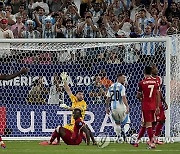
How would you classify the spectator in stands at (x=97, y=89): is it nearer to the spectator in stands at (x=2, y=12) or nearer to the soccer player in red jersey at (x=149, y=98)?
the soccer player in red jersey at (x=149, y=98)

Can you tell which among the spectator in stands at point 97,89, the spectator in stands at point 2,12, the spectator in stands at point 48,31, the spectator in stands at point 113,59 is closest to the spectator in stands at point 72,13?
the spectator in stands at point 48,31

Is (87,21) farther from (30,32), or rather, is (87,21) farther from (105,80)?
(105,80)

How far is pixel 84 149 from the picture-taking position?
1661 cm

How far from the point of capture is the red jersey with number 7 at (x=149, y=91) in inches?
685

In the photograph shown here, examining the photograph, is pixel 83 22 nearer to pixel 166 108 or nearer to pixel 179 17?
pixel 179 17

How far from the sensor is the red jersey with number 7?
57.1ft

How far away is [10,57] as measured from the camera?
2028 cm

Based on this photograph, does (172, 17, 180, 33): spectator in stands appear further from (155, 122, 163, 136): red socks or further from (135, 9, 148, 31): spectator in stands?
(155, 122, 163, 136): red socks

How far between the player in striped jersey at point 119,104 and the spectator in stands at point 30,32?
4.39m

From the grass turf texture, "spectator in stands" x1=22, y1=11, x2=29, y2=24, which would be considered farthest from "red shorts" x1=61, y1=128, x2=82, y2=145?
"spectator in stands" x1=22, y1=11, x2=29, y2=24

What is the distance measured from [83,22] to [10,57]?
3.87 metres

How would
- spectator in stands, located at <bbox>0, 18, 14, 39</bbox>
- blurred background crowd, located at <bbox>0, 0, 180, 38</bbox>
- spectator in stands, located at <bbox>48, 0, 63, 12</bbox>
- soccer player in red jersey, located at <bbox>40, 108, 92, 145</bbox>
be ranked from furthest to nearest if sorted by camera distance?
spectator in stands, located at <bbox>48, 0, 63, 12</bbox>, blurred background crowd, located at <bbox>0, 0, 180, 38</bbox>, spectator in stands, located at <bbox>0, 18, 14, 39</bbox>, soccer player in red jersey, located at <bbox>40, 108, 92, 145</bbox>

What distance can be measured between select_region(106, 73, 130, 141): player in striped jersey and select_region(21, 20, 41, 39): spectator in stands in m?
4.39

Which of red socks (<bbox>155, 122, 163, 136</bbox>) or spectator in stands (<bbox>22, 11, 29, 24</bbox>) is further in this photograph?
spectator in stands (<bbox>22, 11, 29, 24</bbox>)
